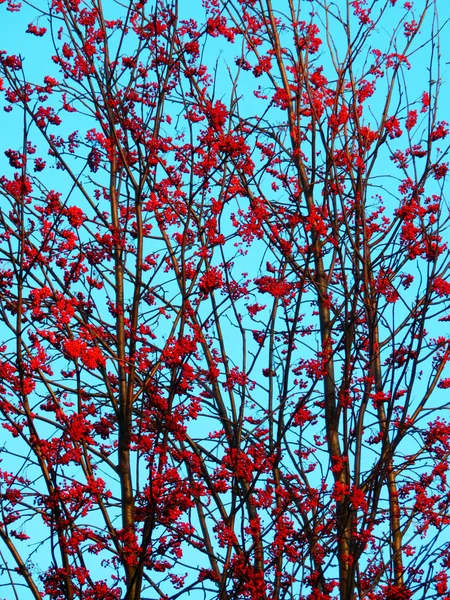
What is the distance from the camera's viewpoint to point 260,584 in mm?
6062

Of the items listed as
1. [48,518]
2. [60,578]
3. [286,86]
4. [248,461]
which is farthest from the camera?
[286,86]

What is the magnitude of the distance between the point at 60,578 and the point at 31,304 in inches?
82.3

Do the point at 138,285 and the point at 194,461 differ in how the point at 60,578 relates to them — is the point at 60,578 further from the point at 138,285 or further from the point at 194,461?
the point at 138,285

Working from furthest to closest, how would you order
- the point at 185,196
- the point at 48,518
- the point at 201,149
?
the point at 185,196 < the point at 201,149 < the point at 48,518

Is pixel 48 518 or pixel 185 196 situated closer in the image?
pixel 48 518

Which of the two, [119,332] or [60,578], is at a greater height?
[119,332]

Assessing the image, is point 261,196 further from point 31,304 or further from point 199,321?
point 31,304

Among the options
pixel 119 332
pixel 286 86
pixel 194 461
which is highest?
pixel 286 86

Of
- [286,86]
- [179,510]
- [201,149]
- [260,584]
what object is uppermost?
[286,86]

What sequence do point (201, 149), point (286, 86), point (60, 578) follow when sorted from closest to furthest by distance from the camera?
point (60, 578), point (201, 149), point (286, 86)

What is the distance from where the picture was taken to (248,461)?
21.3 ft

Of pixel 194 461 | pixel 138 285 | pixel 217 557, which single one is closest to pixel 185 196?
pixel 138 285

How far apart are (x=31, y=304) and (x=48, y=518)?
1.63 metres

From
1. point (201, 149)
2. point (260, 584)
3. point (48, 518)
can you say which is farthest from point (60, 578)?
point (201, 149)
